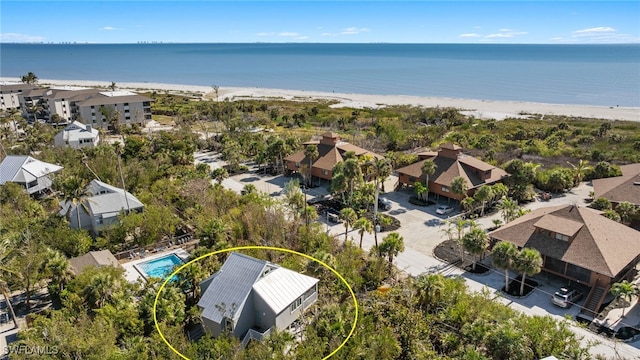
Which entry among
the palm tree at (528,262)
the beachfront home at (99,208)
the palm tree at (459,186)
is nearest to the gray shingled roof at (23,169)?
the beachfront home at (99,208)

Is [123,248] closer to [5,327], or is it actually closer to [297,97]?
[5,327]

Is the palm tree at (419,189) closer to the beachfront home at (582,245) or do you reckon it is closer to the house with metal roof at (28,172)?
the beachfront home at (582,245)

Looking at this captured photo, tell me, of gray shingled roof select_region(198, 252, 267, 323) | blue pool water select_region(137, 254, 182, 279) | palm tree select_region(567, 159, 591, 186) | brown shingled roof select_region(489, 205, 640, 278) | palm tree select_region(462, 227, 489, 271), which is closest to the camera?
gray shingled roof select_region(198, 252, 267, 323)

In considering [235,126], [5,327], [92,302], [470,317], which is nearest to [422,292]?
[470,317]

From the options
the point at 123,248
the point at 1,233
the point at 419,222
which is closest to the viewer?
the point at 1,233

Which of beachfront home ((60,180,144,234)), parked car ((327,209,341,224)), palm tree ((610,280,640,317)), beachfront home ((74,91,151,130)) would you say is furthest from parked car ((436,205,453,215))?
beachfront home ((74,91,151,130))

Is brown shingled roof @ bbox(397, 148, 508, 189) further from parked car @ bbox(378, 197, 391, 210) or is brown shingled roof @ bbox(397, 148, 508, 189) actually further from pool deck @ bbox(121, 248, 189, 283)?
pool deck @ bbox(121, 248, 189, 283)
